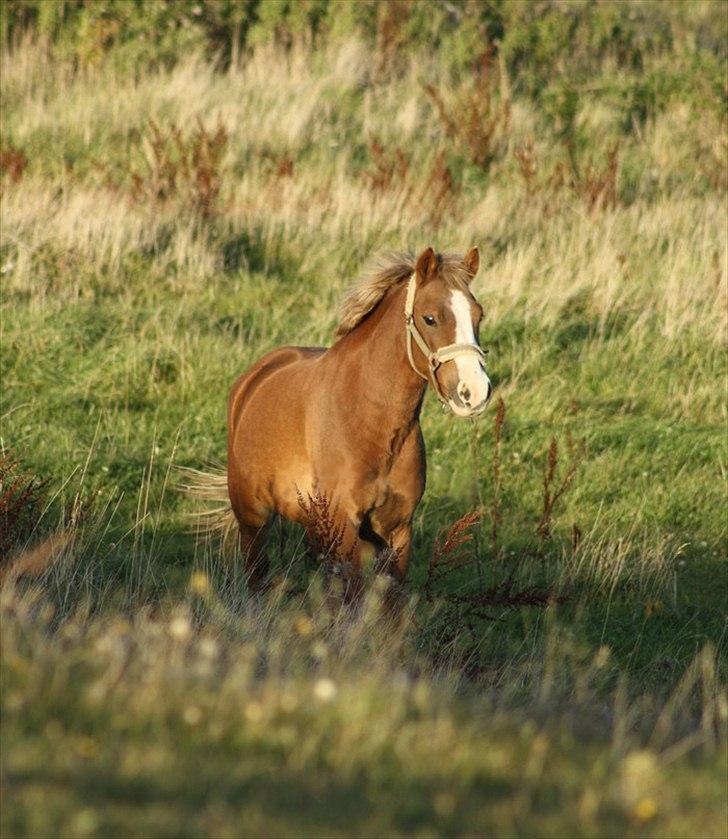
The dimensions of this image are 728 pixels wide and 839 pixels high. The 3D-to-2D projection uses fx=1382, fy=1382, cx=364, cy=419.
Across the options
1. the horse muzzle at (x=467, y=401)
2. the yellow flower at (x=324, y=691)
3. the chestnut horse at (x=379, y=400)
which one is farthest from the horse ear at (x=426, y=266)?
the yellow flower at (x=324, y=691)

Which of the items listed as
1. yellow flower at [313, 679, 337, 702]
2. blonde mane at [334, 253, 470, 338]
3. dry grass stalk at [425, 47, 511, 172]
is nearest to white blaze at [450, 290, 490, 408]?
blonde mane at [334, 253, 470, 338]

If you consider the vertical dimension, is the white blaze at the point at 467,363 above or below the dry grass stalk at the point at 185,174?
above

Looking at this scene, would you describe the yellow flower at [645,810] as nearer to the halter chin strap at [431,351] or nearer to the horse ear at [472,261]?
the halter chin strap at [431,351]

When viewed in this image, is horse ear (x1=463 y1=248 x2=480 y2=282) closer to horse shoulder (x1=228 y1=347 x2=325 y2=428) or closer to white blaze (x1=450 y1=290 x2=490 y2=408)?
white blaze (x1=450 y1=290 x2=490 y2=408)

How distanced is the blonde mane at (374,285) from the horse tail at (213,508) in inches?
66.1

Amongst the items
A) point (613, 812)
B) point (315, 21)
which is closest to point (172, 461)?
point (613, 812)

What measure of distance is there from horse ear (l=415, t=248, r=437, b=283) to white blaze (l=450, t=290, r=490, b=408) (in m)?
0.17

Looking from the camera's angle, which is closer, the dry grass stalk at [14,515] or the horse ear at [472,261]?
the horse ear at [472,261]

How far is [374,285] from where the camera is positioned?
6340 mm

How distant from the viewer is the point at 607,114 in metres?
16.0

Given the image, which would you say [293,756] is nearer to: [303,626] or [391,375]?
[303,626]

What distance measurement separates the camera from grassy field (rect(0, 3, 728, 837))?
3445mm

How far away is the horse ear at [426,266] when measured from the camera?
19.1ft

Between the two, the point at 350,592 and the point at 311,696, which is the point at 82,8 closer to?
the point at 350,592
